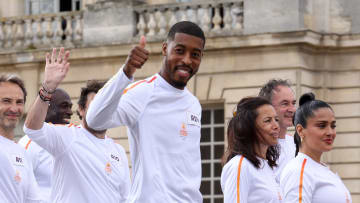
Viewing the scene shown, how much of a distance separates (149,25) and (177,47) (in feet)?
49.2

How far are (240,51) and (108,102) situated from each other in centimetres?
1477

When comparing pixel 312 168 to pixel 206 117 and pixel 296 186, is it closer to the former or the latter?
pixel 296 186

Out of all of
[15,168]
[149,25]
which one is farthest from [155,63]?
[15,168]

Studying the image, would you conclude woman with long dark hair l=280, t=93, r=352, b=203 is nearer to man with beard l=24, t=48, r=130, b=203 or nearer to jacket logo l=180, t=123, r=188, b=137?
jacket logo l=180, t=123, r=188, b=137

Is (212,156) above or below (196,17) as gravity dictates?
below

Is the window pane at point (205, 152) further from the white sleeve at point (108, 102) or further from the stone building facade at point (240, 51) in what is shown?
the white sleeve at point (108, 102)

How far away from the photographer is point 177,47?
7.27m

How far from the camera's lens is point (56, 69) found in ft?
25.1

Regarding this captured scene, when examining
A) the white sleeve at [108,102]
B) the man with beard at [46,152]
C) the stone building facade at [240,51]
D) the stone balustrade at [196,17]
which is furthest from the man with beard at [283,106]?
the stone balustrade at [196,17]

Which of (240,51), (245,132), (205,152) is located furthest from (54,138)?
(205,152)

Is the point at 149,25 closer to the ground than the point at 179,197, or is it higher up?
higher up

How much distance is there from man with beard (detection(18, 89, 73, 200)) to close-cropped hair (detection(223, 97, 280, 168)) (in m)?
2.14

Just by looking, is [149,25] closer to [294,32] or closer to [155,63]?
[155,63]

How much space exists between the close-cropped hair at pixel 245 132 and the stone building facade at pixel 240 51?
1211 cm
